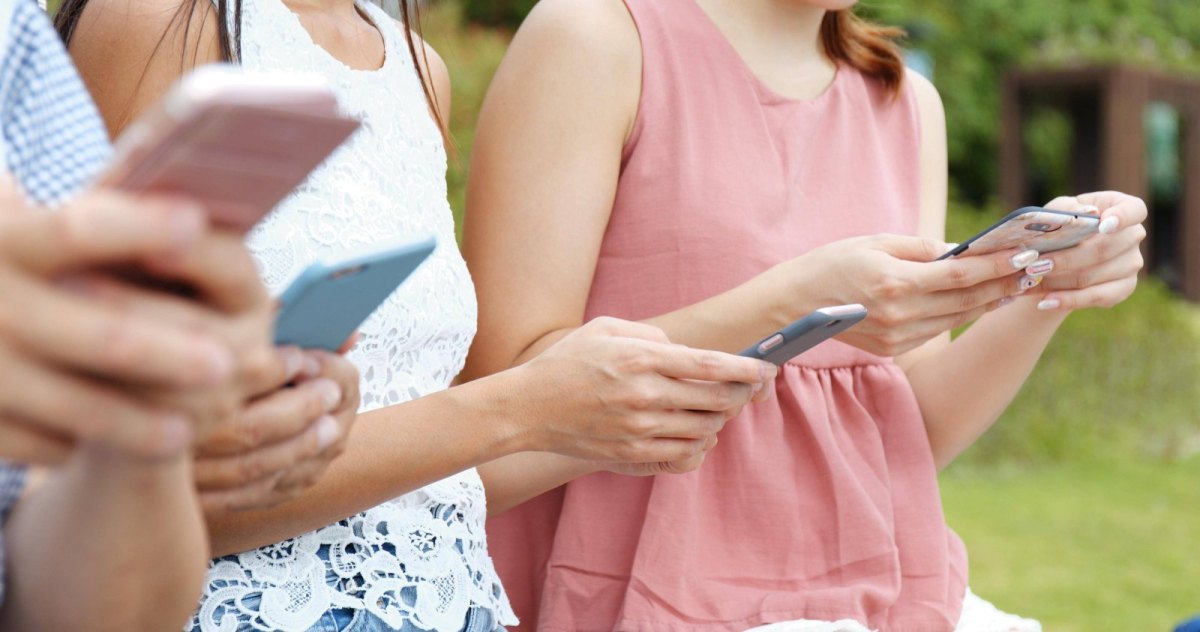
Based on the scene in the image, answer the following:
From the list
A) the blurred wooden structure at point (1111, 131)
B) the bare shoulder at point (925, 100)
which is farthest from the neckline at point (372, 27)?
the blurred wooden structure at point (1111, 131)

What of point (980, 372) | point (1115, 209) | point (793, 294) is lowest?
point (980, 372)

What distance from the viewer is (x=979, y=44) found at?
11.7 meters

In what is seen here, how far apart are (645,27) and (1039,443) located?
4758mm

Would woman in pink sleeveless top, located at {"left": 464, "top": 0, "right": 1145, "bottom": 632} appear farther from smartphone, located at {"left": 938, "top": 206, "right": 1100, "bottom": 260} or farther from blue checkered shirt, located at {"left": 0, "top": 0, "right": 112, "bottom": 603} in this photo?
blue checkered shirt, located at {"left": 0, "top": 0, "right": 112, "bottom": 603}

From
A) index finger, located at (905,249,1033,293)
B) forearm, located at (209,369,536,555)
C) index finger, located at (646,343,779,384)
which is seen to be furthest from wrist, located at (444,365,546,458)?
index finger, located at (905,249,1033,293)

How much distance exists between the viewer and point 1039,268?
5.52 feet

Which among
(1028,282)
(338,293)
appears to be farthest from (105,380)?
(1028,282)

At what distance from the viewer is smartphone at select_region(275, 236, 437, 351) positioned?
900mm

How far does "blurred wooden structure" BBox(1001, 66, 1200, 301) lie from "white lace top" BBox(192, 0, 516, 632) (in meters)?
8.22

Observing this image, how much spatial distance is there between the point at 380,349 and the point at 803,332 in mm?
498

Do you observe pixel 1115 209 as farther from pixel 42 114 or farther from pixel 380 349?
pixel 42 114

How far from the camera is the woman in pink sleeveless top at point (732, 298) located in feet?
5.58

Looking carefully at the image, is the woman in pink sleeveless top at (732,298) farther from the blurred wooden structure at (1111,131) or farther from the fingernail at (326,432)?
the blurred wooden structure at (1111,131)

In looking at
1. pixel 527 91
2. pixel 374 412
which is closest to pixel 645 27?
pixel 527 91
